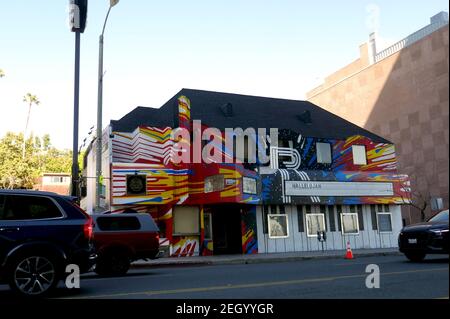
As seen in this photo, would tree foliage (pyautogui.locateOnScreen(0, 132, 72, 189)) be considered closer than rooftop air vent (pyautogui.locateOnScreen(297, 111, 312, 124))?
No

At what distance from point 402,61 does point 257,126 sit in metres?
30.3

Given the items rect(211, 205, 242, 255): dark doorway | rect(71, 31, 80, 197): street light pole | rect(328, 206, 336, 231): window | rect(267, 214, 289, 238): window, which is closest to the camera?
rect(71, 31, 80, 197): street light pole

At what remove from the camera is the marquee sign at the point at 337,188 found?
25.4 metres

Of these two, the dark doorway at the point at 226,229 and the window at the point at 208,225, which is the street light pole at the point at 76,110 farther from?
the dark doorway at the point at 226,229

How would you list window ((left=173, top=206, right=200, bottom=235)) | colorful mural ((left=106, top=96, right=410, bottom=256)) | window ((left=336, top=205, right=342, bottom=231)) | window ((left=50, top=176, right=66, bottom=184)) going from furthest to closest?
window ((left=50, top=176, right=66, bottom=184))
window ((left=336, top=205, right=342, bottom=231))
window ((left=173, top=206, right=200, bottom=235))
colorful mural ((left=106, top=96, right=410, bottom=256))

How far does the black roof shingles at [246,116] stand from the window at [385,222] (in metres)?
5.84

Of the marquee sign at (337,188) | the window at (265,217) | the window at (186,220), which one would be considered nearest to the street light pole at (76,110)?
the window at (186,220)

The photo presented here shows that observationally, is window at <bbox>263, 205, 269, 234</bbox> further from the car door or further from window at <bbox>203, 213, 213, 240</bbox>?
the car door

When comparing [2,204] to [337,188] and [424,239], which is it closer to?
[424,239]

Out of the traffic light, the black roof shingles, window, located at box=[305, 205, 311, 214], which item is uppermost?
the traffic light

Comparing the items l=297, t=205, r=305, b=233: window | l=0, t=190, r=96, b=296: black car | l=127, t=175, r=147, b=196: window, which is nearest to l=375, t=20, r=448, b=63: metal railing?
l=297, t=205, r=305, b=233: window

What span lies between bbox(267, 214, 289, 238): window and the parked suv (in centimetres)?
1215

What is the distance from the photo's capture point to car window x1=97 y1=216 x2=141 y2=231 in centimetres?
1359

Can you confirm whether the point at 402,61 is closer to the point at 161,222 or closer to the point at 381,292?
the point at 161,222
